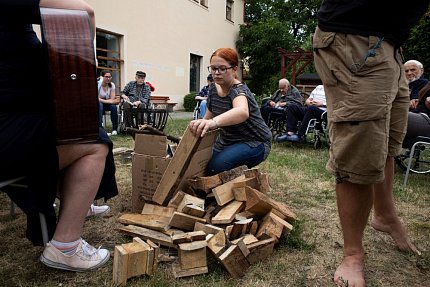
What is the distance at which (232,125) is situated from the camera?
2.67m

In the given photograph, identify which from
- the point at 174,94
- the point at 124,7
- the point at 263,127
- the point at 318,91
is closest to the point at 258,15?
the point at 174,94

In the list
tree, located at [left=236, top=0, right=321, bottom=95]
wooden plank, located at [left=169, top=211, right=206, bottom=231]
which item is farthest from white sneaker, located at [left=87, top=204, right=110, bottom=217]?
tree, located at [left=236, top=0, right=321, bottom=95]

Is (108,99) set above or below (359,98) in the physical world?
below

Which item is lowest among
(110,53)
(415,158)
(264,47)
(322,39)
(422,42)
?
(415,158)

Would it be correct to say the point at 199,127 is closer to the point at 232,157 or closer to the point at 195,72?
the point at 232,157

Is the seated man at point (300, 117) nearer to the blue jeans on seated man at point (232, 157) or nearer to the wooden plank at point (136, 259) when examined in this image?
the blue jeans on seated man at point (232, 157)

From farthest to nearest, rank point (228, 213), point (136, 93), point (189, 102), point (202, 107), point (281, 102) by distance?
point (189, 102) < point (202, 107) < point (136, 93) < point (281, 102) < point (228, 213)

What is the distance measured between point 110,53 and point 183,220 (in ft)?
37.0

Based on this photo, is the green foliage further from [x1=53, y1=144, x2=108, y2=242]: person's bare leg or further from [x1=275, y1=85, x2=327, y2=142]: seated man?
[x1=53, y1=144, x2=108, y2=242]: person's bare leg

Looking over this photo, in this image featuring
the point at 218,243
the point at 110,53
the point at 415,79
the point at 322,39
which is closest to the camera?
the point at 322,39

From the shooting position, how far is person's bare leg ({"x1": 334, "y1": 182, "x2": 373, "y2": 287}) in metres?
1.70

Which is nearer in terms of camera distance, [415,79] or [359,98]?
[359,98]

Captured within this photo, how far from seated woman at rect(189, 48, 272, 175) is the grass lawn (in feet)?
2.04

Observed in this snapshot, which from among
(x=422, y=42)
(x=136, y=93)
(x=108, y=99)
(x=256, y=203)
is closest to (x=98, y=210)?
(x=256, y=203)
